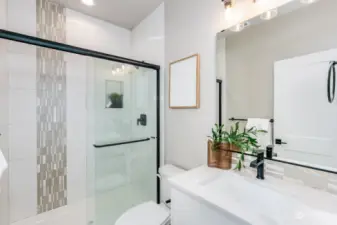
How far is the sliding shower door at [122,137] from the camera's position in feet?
6.23

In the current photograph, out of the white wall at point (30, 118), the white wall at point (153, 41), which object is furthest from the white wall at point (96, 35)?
the white wall at point (153, 41)

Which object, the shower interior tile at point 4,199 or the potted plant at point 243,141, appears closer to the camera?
the potted plant at point 243,141

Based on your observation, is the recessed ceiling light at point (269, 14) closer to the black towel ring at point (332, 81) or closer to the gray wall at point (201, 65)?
the gray wall at point (201, 65)

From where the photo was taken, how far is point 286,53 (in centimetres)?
106

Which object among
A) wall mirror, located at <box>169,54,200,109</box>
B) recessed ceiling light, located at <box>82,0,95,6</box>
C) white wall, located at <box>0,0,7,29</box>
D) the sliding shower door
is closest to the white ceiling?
recessed ceiling light, located at <box>82,0,95,6</box>

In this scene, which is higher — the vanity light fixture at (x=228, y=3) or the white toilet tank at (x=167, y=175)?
the vanity light fixture at (x=228, y=3)

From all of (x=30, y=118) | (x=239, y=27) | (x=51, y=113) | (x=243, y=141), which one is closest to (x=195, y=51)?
(x=239, y=27)

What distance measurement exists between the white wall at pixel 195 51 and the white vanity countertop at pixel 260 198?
39 centimetres

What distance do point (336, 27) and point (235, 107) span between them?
68cm

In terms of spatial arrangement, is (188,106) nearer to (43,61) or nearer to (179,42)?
(179,42)

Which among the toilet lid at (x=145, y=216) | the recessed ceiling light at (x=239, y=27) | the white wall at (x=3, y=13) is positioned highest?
the white wall at (x=3, y=13)

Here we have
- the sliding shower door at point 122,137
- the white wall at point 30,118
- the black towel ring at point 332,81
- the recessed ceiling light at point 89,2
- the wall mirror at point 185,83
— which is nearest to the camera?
the black towel ring at point 332,81

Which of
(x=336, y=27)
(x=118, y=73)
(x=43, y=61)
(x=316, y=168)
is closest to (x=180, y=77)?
(x=118, y=73)

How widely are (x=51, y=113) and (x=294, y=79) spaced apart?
219 centimetres
